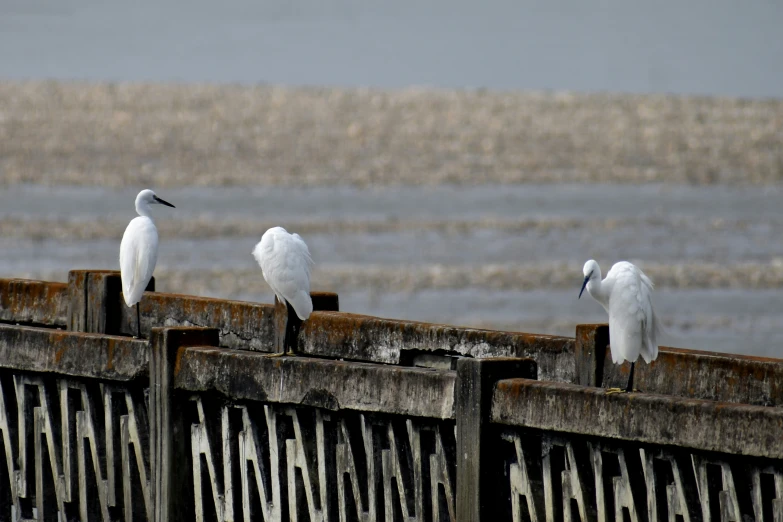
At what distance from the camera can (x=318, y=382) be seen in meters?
5.30

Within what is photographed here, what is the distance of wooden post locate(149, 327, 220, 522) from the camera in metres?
5.70

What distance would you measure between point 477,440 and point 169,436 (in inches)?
61.3

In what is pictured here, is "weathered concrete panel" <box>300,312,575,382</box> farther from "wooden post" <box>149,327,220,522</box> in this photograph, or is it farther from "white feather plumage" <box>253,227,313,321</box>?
"wooden post" <box>149,327,220,522</box>

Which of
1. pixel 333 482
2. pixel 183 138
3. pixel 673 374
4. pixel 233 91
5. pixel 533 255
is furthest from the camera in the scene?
pixel 233 91

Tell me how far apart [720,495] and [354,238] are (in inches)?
760

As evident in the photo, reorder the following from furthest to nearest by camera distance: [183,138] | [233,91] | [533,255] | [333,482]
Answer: [233,91] < [183,138] < [533,255] < [333,482]

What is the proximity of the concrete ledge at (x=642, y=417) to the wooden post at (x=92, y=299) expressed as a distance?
123 inches

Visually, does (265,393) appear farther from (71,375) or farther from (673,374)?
(673,374)

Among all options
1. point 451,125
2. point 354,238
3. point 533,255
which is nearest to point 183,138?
point 451,125

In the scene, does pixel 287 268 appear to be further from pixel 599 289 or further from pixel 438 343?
pixel 599 289

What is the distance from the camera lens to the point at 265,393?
5445 millimetres

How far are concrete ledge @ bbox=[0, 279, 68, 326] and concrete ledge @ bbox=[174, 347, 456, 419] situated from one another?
76.5 inches

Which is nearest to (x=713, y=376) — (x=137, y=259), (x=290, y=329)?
(x=290, y=329)

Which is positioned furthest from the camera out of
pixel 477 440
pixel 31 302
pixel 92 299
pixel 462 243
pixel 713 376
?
pixel 462 243
